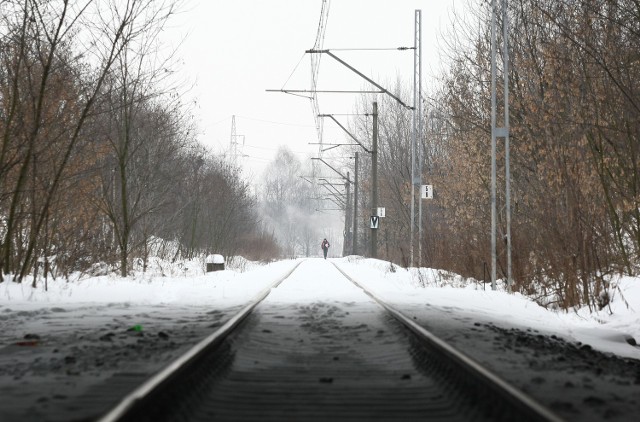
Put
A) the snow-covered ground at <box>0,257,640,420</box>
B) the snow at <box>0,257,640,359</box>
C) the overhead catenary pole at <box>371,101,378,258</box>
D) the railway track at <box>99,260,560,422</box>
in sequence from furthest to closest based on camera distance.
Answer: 1. the overhead catenary pole at <box>371,101,378,258</box>
2. the snow at <box>0,257,640,359</box>
3. the snow-covered ground at <box>0,257,640,420</box>
4. the railway track at <box>99,260,560,422</box>

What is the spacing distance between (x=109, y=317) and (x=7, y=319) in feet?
4.28

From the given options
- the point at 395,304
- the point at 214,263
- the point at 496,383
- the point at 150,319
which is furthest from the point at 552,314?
the point at 214,263

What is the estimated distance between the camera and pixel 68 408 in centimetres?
392

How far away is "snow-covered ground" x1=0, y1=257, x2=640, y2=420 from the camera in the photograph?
5809 mm

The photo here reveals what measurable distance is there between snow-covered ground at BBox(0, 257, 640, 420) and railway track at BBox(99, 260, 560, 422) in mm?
585

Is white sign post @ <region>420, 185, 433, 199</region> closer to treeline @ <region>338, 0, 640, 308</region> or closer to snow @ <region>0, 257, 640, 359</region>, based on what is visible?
treeline @ <region>338, 0, 640, 308</region>

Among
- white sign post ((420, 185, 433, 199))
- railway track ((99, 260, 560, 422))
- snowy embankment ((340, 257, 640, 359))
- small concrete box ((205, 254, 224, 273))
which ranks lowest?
railway track ((99, 260, 560, 422))

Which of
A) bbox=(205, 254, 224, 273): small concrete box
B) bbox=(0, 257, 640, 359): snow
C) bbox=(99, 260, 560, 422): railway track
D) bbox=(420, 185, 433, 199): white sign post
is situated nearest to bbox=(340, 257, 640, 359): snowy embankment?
bbox=(0, 257, 640, 359): snow

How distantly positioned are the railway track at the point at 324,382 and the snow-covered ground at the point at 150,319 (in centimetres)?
59

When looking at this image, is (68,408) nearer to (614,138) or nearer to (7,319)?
(7,319)

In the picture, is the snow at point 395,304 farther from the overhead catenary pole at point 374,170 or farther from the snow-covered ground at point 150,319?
the overhead catenary pole at point 374,170

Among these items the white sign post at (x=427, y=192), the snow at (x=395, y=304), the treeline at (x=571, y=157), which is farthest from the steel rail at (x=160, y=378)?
the white sign post at (x=427, y=192)

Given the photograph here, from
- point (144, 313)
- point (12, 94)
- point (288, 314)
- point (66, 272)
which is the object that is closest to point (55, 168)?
point (12, 94)

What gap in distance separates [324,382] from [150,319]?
4.97 metres
